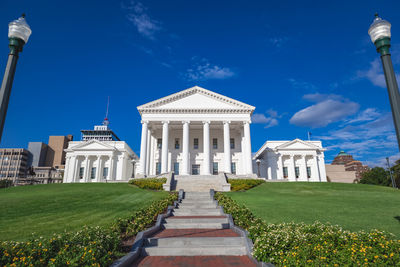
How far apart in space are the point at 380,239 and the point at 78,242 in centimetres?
859

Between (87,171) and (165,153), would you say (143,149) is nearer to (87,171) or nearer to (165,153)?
(165,153)

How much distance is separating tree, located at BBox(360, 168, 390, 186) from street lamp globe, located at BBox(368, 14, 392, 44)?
6931 centimetres

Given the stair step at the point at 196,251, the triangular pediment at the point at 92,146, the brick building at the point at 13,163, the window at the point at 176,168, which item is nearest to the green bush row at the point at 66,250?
the stair step at the point at 196,251

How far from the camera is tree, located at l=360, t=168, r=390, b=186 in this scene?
5809cm

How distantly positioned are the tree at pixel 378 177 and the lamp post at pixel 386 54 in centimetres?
6931

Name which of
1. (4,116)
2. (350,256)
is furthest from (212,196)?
(4,116)

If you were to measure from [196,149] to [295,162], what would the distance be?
67.6ft

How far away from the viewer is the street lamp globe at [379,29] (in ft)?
19.1

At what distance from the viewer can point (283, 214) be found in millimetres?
12055

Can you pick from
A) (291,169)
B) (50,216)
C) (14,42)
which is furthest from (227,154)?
(14,42)

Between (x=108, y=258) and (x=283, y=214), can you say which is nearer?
(x=108, y=258)

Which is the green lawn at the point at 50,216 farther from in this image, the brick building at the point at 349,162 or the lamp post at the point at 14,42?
the brick building at the point at 349,162

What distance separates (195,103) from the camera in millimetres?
40531

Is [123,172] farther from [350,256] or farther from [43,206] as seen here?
[350,256]
